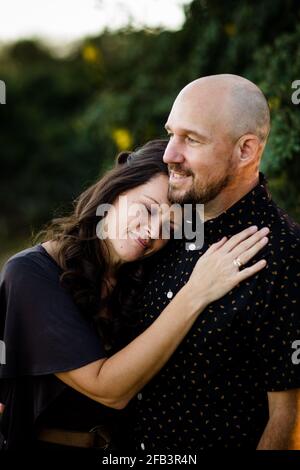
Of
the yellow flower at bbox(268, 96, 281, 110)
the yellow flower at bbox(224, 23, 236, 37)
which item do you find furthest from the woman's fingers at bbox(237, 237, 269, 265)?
the yellow flower at bbox(224, 23, 236, 37)

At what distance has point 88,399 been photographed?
9.45 feet

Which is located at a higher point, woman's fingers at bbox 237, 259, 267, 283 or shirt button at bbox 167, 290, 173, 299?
woman's fingers at bbox 237, 259, 267, 283

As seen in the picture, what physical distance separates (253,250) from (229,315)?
0.78 feet

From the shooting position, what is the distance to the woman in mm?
2617

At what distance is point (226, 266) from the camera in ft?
8.50

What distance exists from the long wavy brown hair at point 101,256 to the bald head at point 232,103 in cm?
38

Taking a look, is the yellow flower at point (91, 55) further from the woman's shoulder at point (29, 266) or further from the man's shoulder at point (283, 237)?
the man's shoulder at point (283, 237)

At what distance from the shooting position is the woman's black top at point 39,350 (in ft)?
8.95

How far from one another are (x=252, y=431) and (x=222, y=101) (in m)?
1.19

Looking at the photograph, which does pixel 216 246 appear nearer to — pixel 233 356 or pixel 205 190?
pixel 205 190

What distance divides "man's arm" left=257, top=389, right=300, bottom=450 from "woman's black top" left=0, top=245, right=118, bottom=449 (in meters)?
0.66

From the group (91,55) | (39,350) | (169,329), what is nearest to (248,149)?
(169,329)

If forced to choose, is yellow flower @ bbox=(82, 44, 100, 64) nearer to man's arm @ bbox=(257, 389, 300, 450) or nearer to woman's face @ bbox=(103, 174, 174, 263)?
woman's face @ bbox=(103, 174, 174, 263)

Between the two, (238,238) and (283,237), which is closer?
(283,237)
